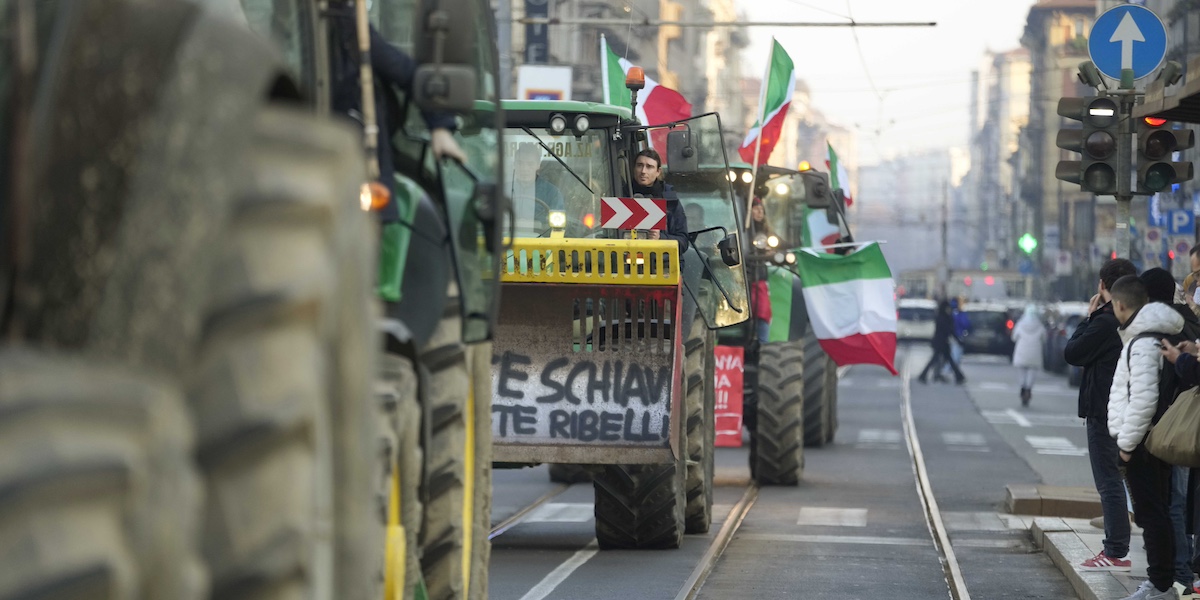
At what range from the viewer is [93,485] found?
1.91 metres

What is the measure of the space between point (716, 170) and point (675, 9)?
68.5 m

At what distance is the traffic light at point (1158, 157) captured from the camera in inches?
523

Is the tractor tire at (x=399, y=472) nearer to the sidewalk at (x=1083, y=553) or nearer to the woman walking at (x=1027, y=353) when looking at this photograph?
the sidewalk at (x=1083, y=553)

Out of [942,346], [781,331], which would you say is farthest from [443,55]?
[942,346]

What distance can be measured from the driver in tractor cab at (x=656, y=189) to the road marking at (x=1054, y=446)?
37.1 feet

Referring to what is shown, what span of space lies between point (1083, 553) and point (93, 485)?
10642 millimetres

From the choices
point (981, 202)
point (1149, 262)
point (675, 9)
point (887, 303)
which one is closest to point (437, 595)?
point (887, 303)

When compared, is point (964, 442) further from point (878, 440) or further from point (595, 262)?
point (595, 262)

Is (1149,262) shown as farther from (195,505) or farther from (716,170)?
(195,505)

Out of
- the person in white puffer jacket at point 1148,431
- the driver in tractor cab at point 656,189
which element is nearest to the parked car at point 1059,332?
the driver in tractor cab at point 656,189

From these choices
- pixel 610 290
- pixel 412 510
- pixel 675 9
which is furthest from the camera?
pixel 675 9

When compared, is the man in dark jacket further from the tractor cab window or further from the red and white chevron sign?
the tractor cab window

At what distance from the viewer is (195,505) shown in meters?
2.09

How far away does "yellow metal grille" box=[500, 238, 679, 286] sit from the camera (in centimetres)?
1090
